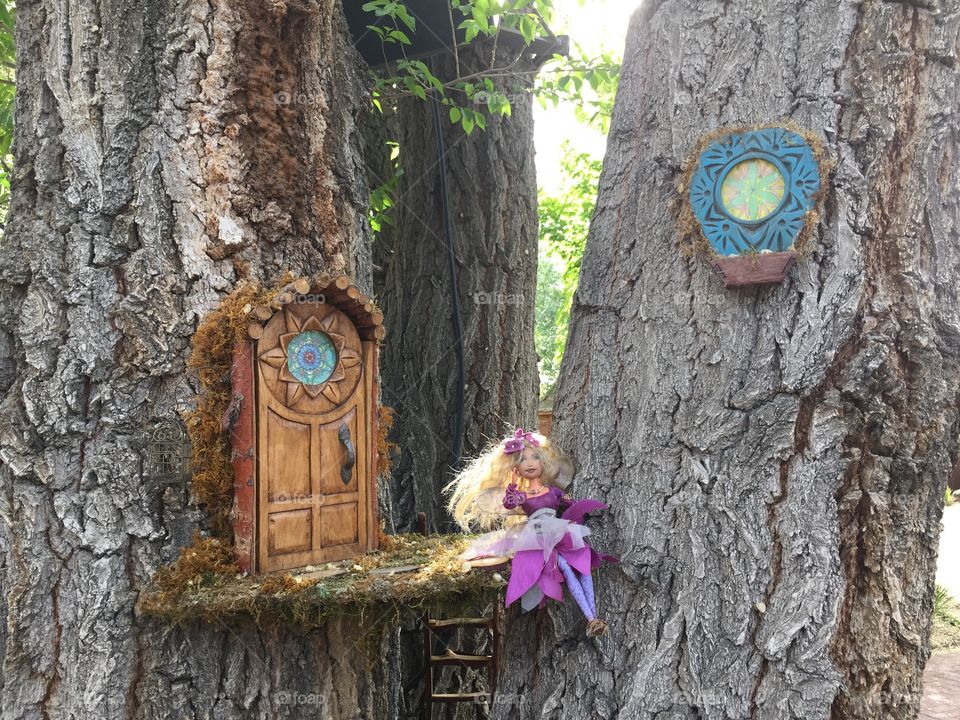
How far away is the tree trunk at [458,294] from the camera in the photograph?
13.2ft

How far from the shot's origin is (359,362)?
2.31 metres

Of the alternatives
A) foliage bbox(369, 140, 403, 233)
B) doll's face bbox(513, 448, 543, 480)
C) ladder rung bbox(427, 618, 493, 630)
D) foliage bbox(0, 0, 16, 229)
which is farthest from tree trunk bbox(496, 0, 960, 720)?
foliage bbox(0, 0, 16, 229)

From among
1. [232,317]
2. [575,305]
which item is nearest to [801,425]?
[575,305]

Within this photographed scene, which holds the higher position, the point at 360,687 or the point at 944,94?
the point at 944,94

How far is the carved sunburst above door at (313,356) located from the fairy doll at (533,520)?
1.58 feet

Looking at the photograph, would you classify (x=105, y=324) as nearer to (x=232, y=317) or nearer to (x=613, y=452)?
(x=232, y=317)

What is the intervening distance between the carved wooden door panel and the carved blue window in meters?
1.04

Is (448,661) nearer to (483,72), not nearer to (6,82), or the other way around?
(483,72)

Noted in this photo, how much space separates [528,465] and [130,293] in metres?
1.23

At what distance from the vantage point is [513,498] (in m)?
2.14

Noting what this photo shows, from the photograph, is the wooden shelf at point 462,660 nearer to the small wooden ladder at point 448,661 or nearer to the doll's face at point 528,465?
the small wooden ladder at point 448,661

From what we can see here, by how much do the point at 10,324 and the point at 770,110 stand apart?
2176 millimetres

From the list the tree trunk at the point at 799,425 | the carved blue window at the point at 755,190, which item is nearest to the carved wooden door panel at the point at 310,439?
the tree trunk at the point at 799,425

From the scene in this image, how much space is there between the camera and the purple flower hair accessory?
2.21m
